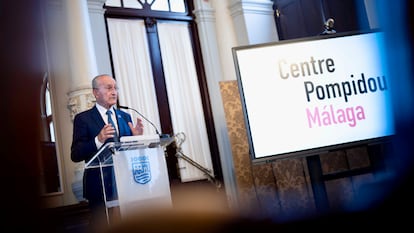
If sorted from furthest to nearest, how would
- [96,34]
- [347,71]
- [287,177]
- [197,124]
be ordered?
[197,124] < [96,34] < [287,177] < [347,71]

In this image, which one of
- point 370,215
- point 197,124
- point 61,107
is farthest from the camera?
point 197,124

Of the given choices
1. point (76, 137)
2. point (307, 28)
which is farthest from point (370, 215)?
point (307, 28)

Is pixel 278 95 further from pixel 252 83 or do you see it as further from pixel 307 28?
pixel 307 28

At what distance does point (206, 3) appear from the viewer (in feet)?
17.6

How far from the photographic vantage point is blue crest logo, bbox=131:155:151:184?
2.17 metres

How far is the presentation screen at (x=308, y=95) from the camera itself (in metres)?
2.20

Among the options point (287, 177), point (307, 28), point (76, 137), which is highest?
point (307, 28)

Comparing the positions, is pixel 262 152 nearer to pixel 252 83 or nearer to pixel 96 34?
pixel 252 83

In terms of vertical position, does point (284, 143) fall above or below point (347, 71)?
below

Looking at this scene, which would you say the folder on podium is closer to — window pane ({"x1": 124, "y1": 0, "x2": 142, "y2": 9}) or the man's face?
the man's face

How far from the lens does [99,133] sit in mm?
2402

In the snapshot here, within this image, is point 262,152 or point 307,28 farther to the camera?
point 307,28

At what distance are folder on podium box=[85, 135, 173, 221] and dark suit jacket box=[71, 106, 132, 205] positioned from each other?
75mm

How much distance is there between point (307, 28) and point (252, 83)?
10.3 ft
